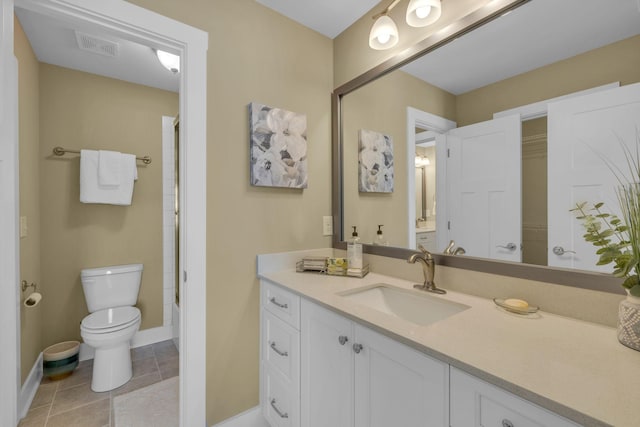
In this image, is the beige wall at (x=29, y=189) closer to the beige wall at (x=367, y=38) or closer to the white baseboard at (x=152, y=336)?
the white baseboard at (x=152, y=336)

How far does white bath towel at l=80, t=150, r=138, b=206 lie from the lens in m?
2.27

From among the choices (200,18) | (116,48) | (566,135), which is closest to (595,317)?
(566,135)

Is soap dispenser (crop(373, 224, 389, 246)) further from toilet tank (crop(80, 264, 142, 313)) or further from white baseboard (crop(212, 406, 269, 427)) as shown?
toilet tank (crop(80, 264, 142, 313))

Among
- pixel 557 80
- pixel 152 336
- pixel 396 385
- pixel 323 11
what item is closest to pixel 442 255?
pixel 396 385

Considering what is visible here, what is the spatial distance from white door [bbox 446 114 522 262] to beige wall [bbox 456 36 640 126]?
0.07 metres

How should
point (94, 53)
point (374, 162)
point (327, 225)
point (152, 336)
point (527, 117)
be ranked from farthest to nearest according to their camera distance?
point (152, 336) < point (94, 53) < point (327, 225) < point (374, 162) < point (527, 117)

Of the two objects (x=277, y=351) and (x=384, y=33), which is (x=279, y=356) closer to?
(x=277, y=351)

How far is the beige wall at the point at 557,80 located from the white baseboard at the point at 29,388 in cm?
295

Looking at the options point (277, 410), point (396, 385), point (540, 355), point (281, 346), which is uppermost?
point (540, 355)

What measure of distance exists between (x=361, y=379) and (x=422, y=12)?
1.59m

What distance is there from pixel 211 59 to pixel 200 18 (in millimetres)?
202

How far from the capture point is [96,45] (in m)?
2.01

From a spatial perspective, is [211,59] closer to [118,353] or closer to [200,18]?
[200,18]

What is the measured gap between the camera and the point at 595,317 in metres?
0.89
